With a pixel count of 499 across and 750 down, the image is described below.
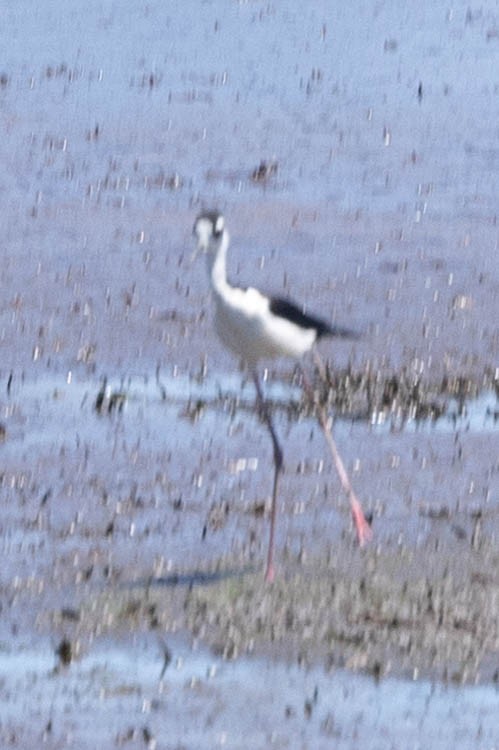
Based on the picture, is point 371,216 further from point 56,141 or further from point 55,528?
point 55,528

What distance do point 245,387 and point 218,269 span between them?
1512 millimetres

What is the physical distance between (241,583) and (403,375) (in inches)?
89.4

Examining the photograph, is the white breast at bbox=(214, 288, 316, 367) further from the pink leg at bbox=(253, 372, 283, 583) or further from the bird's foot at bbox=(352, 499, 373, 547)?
the bird's foot at bbox=(352, 499, 373, 547)

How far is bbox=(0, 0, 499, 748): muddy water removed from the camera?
5.95m

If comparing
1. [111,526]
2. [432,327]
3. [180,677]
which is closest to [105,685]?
[180,677]

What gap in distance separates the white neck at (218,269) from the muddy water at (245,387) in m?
0.74

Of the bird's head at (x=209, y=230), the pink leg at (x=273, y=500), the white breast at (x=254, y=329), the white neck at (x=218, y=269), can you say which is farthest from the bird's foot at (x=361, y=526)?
the bird's head at (x=209, y=230)

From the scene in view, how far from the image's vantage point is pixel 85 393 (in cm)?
866

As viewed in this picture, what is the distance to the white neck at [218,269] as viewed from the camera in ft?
23.4

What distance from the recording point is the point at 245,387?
8.62 metres

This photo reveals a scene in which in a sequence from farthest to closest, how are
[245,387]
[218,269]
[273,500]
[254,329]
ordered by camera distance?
[245,387] < [218,269] < [254,329] < [273,500]

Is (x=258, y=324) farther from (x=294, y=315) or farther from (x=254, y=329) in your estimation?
(x=294, y=315)

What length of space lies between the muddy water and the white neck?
74 centimetres

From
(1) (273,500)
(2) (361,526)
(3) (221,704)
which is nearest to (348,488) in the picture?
(2) (361,526)
